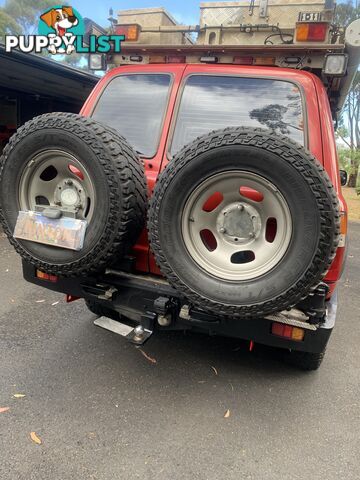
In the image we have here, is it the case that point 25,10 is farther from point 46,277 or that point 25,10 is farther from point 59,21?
point 46,277

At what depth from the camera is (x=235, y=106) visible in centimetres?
295

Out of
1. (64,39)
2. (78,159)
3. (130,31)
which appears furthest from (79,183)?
(64,39)

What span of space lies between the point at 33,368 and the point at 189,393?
119 centimetres

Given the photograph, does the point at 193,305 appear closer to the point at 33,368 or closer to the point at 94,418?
the point at 94,418

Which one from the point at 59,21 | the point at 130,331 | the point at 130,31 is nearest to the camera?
the point at 130,331

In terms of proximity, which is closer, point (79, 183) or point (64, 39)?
point (79, 183)

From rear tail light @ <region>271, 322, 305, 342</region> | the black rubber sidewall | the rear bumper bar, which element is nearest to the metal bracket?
the black rubber sidewall

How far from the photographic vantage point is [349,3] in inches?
856

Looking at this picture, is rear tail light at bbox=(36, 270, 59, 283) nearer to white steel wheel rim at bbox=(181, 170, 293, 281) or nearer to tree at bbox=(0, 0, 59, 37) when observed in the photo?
white steel wheel rim at bbox=(181, 170, 293, 281)

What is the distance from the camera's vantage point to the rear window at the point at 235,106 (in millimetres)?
2857

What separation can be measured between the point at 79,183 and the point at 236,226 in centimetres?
107

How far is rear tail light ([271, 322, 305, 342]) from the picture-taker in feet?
7.87

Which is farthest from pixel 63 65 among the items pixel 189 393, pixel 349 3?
pixel 349 3

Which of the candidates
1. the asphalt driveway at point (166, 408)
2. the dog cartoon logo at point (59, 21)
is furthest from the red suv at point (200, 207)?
the dog cartoon logo at point (59, 21)
